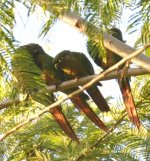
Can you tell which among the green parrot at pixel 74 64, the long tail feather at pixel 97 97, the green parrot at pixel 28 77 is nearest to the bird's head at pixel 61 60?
the green parrot at pixel 74 64

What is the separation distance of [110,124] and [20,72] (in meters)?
1.28

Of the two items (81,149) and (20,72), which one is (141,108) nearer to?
(81,149)

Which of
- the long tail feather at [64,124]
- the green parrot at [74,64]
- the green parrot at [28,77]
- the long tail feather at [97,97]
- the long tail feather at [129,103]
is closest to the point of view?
the green parrot at [28,77]

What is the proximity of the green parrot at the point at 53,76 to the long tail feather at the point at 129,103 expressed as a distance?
12 centimetres

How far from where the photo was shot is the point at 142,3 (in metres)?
1.04

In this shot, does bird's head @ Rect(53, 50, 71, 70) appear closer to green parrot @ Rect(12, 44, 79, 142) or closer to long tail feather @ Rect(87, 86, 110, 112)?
long tail feather @ Rect(87, 86, 110, 112)

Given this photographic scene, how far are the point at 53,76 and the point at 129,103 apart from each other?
0.47m

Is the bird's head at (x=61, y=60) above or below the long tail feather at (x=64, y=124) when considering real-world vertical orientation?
above

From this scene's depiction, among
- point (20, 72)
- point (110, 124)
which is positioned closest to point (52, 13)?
point (20, 72)

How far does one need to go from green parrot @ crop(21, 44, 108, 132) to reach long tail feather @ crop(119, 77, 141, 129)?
0.12m

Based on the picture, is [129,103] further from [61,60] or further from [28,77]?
[28,77]

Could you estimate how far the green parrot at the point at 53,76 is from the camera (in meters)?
2.07

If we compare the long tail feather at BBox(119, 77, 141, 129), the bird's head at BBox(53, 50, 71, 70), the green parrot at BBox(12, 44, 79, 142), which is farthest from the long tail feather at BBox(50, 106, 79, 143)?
the green parrot at BBox(12, 44, 79, 142)

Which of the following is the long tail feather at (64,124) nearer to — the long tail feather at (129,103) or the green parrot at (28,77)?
the long tail feather at (129,103)
